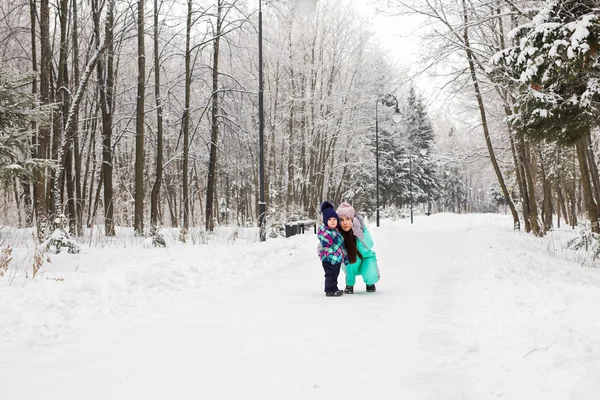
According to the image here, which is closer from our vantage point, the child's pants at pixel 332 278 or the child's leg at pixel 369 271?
the child's pants at pixel 332 278

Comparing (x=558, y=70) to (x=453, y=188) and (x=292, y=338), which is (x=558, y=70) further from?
(x=453, y=188)

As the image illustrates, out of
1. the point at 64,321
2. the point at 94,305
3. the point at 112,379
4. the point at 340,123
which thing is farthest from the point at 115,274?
the point at 340,123

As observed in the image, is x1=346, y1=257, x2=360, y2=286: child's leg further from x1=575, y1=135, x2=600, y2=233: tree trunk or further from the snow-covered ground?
x1=575, y1=135, x2=600, y2=233: tree trunk

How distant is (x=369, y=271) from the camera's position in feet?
23.8

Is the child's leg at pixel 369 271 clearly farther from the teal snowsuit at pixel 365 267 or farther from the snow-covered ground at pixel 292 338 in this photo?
the snow-covered ground at pixel 292 338

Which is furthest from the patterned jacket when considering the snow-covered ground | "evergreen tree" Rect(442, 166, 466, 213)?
"evergreen tree" Rect(442, 166, 466, 213)

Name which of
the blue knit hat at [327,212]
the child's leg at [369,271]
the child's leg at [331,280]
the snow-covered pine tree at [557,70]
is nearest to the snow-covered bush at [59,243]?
the blue knit hat at [327,212]

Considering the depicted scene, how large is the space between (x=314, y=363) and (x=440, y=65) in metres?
12.0

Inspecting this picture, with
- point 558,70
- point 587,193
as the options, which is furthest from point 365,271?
point 587,193

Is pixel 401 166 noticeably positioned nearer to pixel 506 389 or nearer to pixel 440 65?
pixel 440 65

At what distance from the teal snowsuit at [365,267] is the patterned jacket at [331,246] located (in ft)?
1.04

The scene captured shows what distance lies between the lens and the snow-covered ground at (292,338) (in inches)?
119

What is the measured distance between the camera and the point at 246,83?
25875 millimetres

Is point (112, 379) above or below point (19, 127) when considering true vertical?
below
